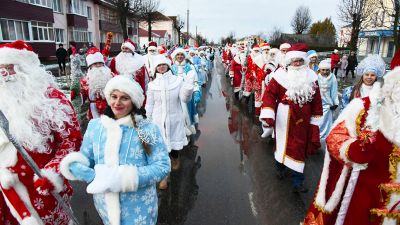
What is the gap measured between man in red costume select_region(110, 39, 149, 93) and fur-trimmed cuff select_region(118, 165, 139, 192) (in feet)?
15.8

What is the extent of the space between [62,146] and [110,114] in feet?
1.61

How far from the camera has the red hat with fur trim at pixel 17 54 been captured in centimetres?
251

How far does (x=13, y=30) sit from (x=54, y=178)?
25.0 meters

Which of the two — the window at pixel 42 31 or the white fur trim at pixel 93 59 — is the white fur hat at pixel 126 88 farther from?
the window at pixel 42 31

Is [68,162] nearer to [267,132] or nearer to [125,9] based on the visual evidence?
[267,132]

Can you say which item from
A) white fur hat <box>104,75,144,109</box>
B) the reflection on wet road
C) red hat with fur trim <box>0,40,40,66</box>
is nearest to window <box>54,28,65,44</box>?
the reflection on wet road

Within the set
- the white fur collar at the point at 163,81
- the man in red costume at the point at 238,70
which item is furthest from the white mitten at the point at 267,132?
the man in red costume at the point at 238,70

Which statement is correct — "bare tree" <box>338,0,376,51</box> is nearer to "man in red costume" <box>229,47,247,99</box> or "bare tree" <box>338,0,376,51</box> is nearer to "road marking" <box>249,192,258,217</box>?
"man in red costume" <box>229,47,247,99</box>

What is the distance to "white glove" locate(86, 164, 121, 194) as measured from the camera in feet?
7.23

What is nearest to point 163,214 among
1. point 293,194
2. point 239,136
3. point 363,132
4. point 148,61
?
point 293,194

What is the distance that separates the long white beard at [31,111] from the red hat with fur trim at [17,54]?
0.07 m

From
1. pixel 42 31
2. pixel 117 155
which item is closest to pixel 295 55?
pixel 117 155

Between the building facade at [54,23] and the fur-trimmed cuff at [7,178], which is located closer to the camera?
the fur-trimmed cuff at [7,178]

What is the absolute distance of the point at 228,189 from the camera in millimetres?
4934
